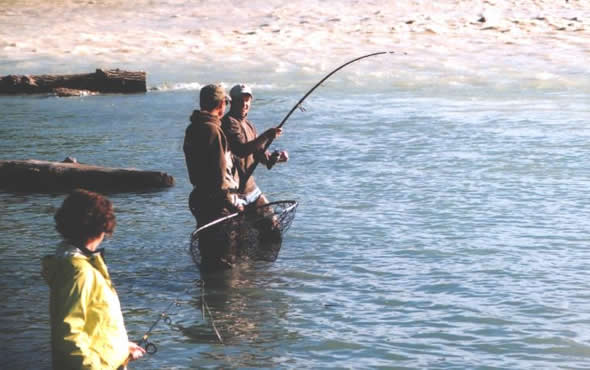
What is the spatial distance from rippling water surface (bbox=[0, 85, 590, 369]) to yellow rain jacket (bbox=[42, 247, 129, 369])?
2.38 meters

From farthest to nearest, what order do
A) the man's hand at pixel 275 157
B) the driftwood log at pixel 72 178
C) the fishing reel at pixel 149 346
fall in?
the driftwood log at pixel 72 178, the man's hand at pixel 275 157, the fishing reel at pixel 149 346

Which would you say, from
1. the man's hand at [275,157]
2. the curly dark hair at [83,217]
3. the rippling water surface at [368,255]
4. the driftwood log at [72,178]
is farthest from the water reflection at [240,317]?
the driftwood log at [72,178]

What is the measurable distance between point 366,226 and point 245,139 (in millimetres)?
2730

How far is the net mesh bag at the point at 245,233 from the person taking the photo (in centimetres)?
772

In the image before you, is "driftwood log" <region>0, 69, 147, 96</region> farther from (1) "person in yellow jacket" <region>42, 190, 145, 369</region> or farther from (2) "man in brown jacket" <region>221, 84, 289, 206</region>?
(1) "person in yellow jacket" <region>42, 190, 145, 369</region>

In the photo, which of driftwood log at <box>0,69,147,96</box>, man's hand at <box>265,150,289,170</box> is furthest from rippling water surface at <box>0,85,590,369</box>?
driftwood log at <box>0,69,147,96</box>

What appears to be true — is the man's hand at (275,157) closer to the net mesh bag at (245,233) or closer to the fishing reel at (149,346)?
the net mesh bag at (245,233)

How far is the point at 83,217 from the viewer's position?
421 cm

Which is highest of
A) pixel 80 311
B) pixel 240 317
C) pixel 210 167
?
pixel 210 167

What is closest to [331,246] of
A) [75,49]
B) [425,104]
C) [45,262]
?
[45,262]

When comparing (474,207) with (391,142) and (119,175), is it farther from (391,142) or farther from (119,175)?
(391,142)

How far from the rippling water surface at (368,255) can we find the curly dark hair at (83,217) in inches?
101

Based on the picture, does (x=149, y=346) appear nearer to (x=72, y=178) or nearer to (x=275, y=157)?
(x=275, y=157)

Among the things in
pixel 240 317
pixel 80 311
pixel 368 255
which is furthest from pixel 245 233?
pixel 80 311
